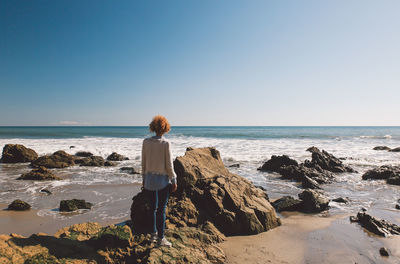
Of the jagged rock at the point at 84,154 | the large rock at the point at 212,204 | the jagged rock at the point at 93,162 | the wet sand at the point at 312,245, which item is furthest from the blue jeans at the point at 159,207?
the jagged rock at the point at 84,154

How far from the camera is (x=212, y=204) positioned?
494 cm

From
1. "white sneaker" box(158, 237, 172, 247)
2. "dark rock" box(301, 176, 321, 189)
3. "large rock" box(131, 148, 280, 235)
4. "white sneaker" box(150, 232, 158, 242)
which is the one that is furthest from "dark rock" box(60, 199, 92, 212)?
"dark rock" box(301, 176, 321, 189)

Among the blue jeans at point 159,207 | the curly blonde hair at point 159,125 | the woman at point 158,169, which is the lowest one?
the blue jeans at point 159,207

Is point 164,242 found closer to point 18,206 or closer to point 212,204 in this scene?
point 212,204

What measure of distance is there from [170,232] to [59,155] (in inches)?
519

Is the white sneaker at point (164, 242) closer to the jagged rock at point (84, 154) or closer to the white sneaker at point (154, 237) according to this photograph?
the white sneaker at point (154, 237)

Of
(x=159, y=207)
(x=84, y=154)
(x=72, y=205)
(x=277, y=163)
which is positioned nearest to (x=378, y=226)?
(x=159, y=207)

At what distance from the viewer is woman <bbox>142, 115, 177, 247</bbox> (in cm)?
357

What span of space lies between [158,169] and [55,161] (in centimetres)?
1276

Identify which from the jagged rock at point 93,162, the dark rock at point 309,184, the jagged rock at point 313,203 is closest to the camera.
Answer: the jagged rock at point 313,203

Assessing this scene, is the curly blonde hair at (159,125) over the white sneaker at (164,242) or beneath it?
over

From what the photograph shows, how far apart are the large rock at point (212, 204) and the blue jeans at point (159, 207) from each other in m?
0.78

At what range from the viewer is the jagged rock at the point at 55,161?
519 inches

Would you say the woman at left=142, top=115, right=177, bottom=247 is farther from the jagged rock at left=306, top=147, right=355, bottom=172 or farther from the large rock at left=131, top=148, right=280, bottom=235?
the jagged rock at left=306, top=147, right=355, bottom=172
